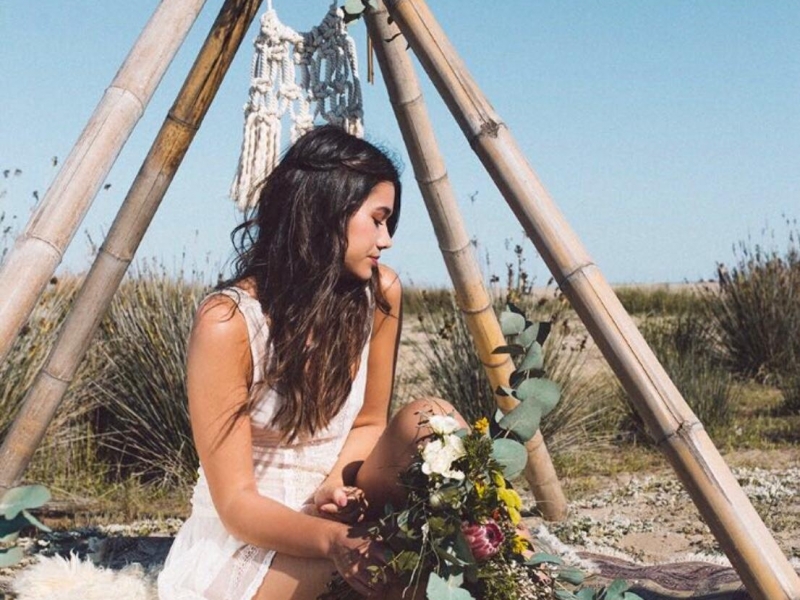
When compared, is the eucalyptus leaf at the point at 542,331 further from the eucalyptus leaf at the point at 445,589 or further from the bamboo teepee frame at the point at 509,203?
the eucalyptus leaf at the point at 445,589

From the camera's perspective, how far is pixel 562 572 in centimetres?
229

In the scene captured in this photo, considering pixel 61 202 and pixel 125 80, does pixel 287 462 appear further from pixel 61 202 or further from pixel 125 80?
pixel 125 80

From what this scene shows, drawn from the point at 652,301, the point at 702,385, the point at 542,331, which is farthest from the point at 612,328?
the point at 652,301

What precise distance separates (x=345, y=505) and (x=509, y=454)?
0.45 metres

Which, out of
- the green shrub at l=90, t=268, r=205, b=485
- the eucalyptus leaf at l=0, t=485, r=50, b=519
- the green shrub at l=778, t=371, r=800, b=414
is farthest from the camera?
the green shrub at l=778, t=371, r=800, b=414

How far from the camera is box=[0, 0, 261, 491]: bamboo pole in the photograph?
116 inches

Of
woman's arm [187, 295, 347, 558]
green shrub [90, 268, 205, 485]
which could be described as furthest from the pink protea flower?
green shrub [90, 268, 205, 485]

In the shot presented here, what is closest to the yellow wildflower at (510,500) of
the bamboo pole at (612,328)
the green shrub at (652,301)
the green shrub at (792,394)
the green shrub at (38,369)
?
the bamboo pole at (612,328)

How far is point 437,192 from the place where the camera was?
3369mm

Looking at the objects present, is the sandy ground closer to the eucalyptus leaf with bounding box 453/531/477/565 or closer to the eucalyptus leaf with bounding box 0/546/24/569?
the eucalyptus leaf with bounding box 453/531/477/565

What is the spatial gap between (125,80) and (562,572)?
1512 mm

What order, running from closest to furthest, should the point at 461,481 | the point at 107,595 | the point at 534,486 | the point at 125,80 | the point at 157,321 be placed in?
the point at 461,481, the point at 125,80, the point at 107,595, the point at 534,486, the point at 157,321

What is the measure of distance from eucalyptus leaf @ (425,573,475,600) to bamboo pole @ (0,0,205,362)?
1039mm

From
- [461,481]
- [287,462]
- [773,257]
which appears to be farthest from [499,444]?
[773,257]
